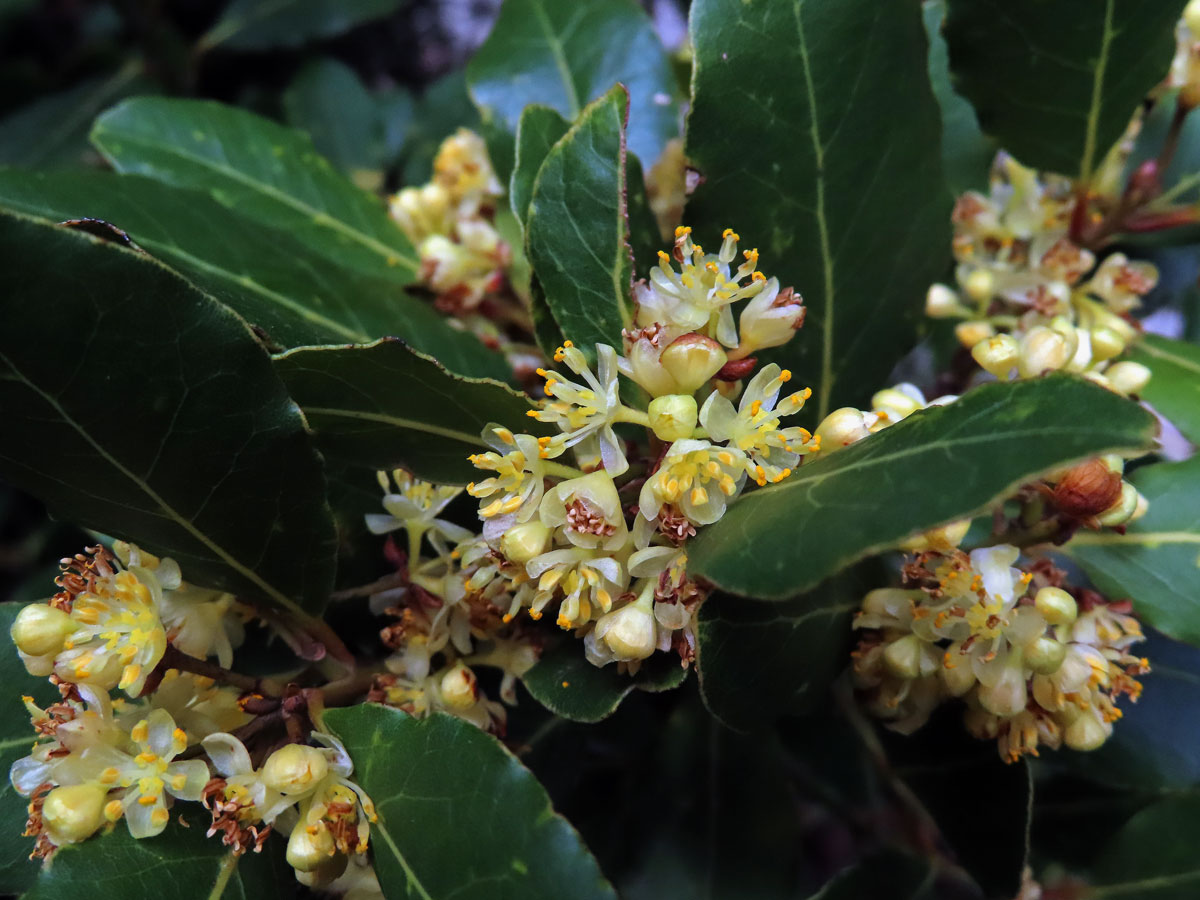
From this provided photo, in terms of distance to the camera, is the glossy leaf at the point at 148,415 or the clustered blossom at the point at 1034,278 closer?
the glossy leaf at the point at 148,415

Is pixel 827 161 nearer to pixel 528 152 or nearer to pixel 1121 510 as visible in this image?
pixel 528 152

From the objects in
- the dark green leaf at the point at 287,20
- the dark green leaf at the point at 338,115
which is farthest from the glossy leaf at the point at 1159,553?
the dark green leaf at the point at 287,20

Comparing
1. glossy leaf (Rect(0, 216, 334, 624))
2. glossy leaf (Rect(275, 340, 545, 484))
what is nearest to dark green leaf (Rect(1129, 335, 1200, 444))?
glossy leaf (Rect(275, 340, 545, 484))

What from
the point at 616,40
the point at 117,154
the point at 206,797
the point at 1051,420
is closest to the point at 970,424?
the point at 1051,420

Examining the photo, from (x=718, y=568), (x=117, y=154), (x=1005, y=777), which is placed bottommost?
(x=1005, y=777)

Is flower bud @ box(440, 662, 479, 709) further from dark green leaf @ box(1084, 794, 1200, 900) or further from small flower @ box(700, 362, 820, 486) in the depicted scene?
dark green leaf @ box(1084, 794, 1200, 900)

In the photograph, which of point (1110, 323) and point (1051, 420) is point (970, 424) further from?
point (1110, 323)

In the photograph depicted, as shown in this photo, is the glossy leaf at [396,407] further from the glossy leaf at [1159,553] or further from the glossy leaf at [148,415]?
the glossy leaf at [1159,553]
